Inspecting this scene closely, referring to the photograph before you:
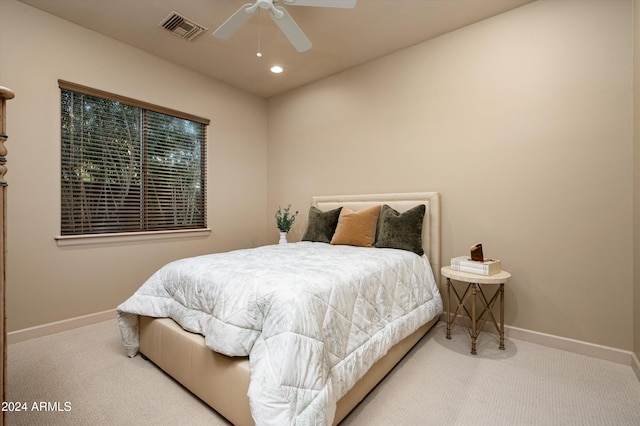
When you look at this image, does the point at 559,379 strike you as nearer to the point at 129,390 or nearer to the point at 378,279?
the point at 378,279

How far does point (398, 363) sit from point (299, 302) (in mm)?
1198

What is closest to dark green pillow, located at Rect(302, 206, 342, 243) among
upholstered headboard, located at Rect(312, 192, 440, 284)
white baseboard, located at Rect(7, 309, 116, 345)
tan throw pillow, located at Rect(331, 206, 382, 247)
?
tan throw pillow, located at Rect(331, 206, 382, 247)

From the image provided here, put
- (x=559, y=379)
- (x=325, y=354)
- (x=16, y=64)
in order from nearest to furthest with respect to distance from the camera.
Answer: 1. (x=325, y=354)
2. (x=559, y=379)
3. (x=16, y=64)

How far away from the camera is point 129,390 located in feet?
5.87

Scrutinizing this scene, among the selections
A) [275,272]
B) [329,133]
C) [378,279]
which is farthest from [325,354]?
[329,133]

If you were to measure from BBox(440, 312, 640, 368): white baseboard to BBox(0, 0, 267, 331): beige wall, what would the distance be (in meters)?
3.44

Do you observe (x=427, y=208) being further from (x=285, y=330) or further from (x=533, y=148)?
(x=285, y=330)

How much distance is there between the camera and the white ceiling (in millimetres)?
2521

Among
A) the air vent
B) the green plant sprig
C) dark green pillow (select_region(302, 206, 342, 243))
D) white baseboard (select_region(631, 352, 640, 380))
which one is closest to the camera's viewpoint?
white baseboard (select_region(631, 352, 640, 380))

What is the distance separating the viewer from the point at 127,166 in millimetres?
3145

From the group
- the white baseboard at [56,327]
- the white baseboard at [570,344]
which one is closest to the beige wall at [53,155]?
the white baseboard at [56,327]

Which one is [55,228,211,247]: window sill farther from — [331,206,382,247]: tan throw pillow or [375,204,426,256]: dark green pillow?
[375,204,426,256]: dark green pillow

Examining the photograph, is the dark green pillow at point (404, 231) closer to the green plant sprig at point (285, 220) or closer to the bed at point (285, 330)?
the bed at point (285, 330)

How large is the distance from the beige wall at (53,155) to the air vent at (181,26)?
63 cm
